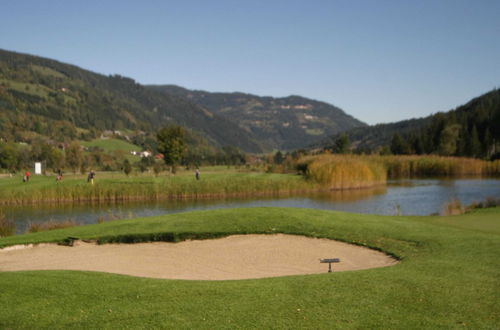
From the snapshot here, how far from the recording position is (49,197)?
41375 mm

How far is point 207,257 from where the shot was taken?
47.1ft

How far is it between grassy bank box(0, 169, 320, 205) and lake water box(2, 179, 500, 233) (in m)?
2.33

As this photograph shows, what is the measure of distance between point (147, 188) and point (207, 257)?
30914 millimetres

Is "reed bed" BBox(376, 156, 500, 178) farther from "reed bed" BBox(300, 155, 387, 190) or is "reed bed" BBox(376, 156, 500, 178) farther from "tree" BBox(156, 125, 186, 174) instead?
"tree" BBox(156, 125, 186, 174)

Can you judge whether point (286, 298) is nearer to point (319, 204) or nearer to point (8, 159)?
point (319, 204)

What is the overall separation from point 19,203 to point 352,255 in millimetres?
34367

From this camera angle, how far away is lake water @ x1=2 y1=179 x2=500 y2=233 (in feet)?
107

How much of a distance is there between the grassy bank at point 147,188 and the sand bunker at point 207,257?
27.0m

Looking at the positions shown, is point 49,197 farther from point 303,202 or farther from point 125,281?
point 125,281

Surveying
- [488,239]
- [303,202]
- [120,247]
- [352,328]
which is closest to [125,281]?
[352,328]

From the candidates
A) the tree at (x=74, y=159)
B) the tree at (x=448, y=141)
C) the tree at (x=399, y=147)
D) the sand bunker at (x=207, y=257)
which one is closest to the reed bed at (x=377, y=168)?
the tree at (x=448, y=141)

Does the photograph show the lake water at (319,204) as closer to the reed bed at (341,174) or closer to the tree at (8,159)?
the reed bed at (341,174)

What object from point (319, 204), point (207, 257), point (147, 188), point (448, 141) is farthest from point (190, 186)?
point (448, 141)

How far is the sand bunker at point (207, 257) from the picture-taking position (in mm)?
12734
